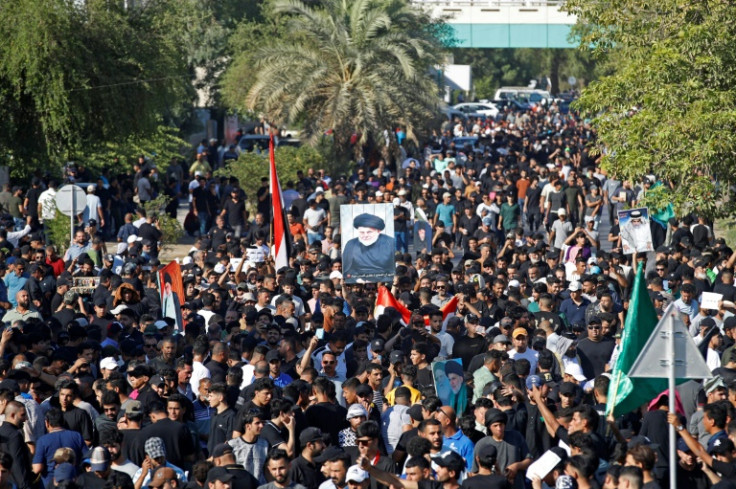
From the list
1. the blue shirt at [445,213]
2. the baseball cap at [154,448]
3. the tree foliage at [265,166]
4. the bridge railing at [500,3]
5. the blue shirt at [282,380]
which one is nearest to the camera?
the baseball cap at [154,448]

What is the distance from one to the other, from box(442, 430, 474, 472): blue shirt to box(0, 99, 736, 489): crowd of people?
0.02 meters

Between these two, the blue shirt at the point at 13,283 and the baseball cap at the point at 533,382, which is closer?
the baseball cap at the point at 533,382

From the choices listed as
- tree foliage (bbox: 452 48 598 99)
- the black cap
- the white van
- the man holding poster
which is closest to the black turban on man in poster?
the man holding poster

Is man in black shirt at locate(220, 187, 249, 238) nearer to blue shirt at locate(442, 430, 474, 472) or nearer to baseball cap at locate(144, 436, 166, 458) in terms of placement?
blue shirt at locate(442, 430, 474, 472)

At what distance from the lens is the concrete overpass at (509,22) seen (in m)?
66.1

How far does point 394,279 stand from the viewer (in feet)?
55.1

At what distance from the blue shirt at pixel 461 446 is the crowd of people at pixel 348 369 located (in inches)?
0.6

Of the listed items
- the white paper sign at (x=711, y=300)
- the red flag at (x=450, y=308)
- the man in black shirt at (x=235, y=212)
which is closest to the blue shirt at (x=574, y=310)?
the red flag at (x=450, y=308)

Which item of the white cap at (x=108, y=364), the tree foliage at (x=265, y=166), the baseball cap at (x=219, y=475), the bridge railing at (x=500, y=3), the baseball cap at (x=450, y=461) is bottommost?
the baseball cap at (x=219, y=475)

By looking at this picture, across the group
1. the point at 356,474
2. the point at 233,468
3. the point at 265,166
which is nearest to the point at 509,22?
the point at 265,166

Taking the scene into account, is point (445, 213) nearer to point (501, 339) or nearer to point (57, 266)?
point (57, 266)

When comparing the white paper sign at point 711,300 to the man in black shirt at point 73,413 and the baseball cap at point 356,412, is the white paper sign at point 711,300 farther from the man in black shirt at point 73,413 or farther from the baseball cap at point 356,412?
the man in black shirt at point 73,413

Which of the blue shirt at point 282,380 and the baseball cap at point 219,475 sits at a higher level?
the baseball cap at point 219,475

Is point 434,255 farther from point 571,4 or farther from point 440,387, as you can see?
point 440,387
